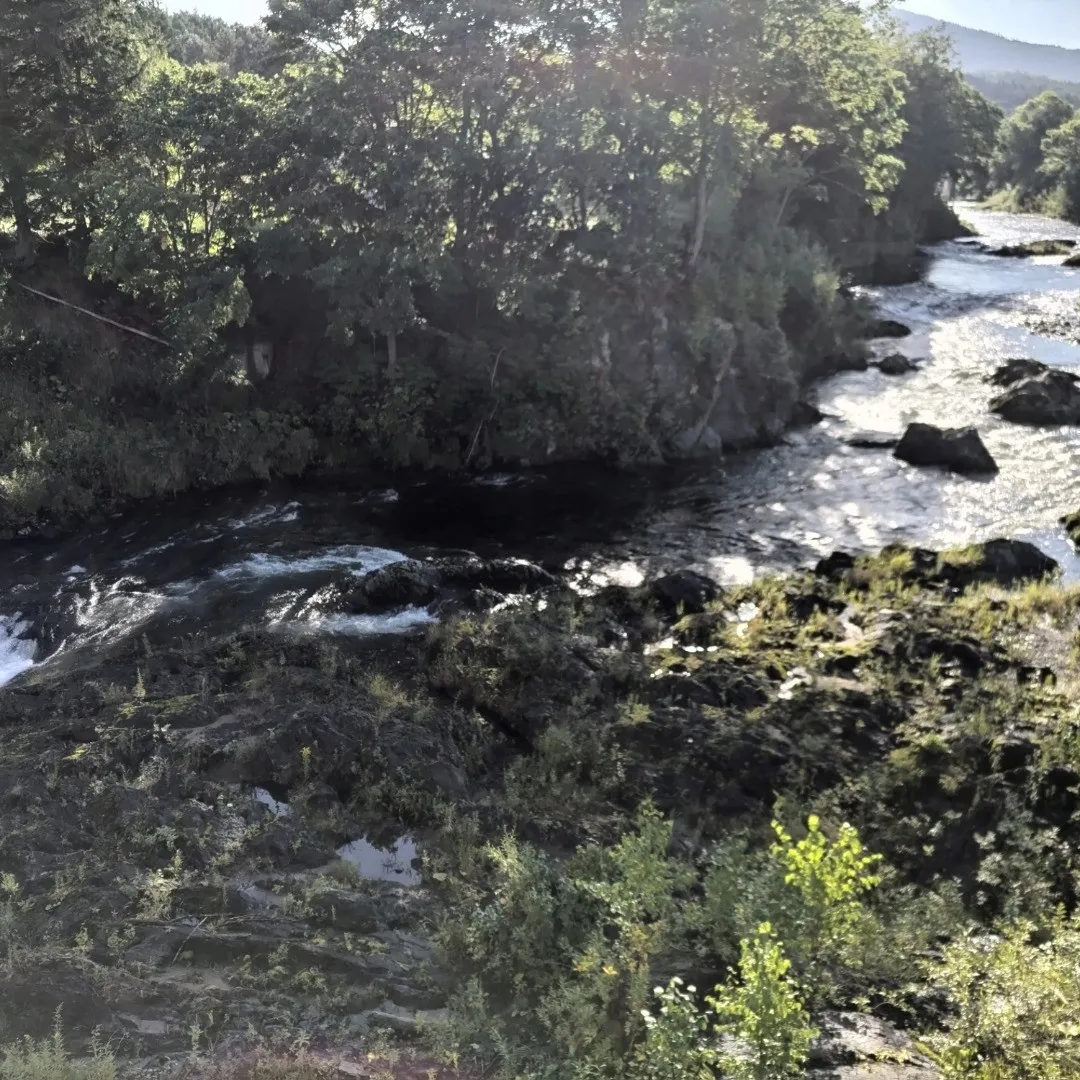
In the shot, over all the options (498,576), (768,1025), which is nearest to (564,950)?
(768,1025)

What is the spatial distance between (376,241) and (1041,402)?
22.3 metres

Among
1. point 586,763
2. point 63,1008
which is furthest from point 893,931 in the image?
point 63,1008

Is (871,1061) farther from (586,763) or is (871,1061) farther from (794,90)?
(794,90)

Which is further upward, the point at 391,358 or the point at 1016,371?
the point at 1016,371

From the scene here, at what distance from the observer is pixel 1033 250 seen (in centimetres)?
6606

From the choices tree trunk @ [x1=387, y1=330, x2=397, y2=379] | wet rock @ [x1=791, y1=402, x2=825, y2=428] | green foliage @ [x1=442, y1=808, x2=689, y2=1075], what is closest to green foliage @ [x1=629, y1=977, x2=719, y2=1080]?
green foliage @ [x1=442, y1=808, x2=689, y2=1075]

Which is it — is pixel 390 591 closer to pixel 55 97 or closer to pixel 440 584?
pixel 440 584

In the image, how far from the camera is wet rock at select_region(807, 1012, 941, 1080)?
6781 millimetres

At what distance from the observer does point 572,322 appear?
95.2 ft

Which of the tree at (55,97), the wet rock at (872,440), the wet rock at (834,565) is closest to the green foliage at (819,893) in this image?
the wet rock at (834,565)

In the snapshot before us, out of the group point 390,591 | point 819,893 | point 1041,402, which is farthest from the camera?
point 1041,402

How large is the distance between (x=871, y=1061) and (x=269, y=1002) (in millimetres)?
4819

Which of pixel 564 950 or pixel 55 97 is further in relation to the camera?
pixel 55 97

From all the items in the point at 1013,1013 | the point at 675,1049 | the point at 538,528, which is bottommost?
the point at 538,528
